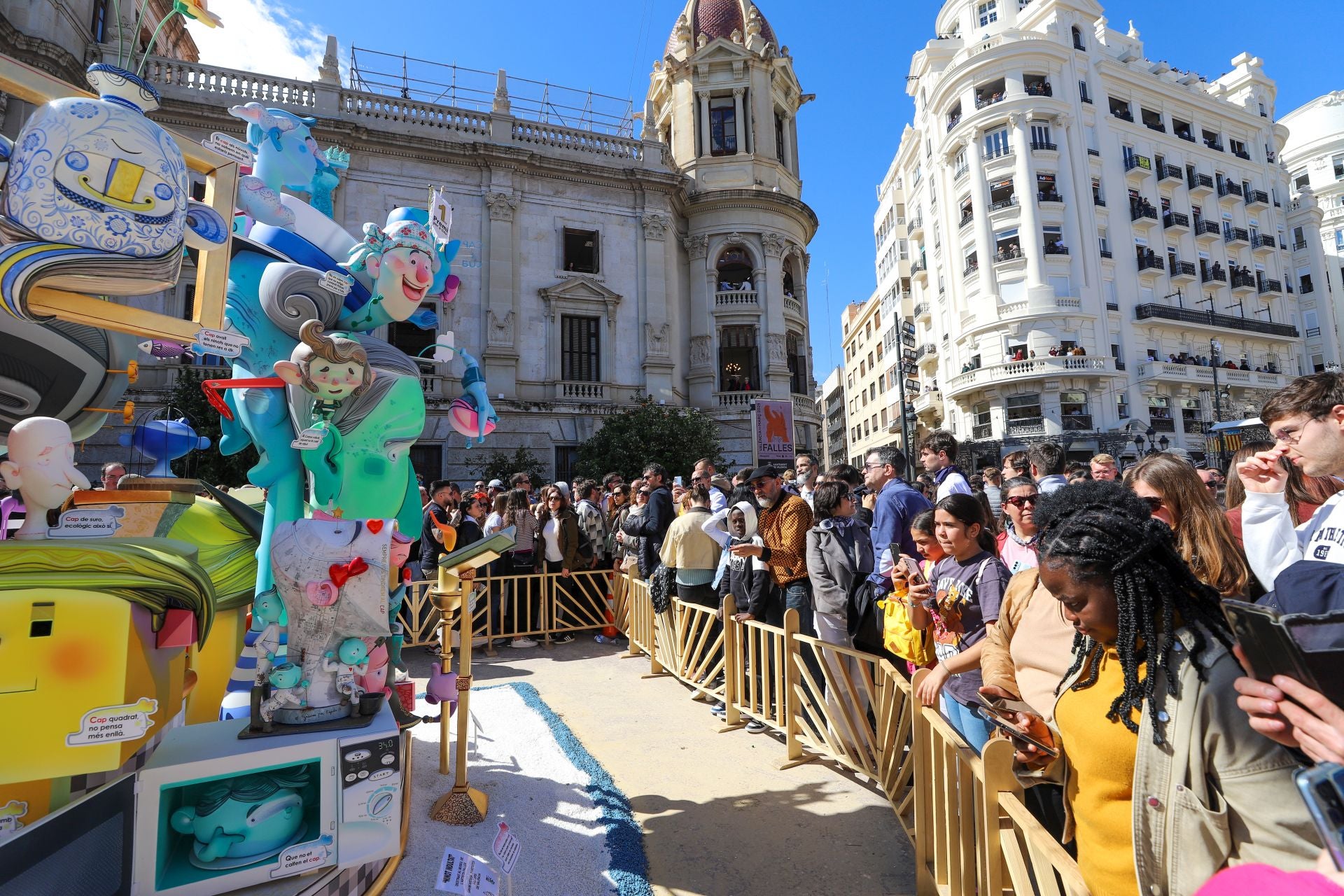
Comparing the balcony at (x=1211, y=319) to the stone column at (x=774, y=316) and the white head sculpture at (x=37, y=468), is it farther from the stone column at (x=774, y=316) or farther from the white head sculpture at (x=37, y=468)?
the white head sculpture at (x=37, y=468)

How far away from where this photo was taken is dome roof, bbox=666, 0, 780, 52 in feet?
85.5

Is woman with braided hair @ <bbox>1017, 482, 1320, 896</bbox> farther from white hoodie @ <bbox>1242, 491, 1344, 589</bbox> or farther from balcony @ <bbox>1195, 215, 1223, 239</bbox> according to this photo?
balcony @ <bbox>1195, 215, 1223, 239</bbox>

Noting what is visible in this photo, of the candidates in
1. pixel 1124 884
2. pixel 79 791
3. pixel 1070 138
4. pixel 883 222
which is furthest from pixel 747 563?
pixel 883 222

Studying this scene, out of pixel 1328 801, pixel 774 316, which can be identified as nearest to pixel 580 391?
pixel 774 316

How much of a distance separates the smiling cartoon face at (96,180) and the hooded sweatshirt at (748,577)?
453 centimetres

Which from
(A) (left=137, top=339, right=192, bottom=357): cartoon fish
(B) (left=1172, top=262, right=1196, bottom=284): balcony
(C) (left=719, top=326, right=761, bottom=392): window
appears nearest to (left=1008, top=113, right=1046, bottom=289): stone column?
(B) (left=1172, top=262, right=1196, bottom=284): balcony

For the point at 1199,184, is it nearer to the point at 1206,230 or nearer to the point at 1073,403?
the point at 1206,230

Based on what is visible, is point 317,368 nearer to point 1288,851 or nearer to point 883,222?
point 1288,851

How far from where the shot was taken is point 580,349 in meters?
21.9

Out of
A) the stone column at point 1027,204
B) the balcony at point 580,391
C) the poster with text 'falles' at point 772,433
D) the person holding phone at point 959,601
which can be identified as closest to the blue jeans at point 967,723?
the person holding phone at point 959,601

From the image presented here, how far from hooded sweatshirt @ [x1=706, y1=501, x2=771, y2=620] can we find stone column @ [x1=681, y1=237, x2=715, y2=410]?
17191mm

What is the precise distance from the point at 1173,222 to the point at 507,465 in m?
37.6

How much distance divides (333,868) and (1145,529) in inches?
130

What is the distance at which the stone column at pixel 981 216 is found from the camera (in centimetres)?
3284
